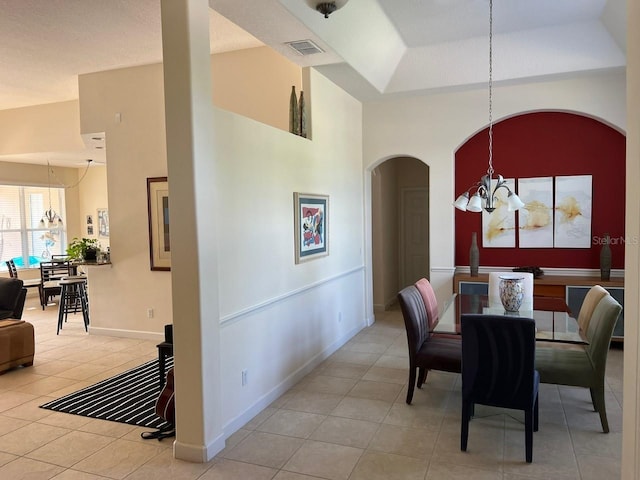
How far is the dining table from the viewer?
10.3 ft

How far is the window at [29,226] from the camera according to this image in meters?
9.15

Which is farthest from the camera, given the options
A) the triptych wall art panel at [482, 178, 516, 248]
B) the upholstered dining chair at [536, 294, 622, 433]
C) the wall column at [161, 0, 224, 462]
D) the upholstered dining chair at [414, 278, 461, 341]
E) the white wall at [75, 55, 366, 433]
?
the triptych wall art panel at [482, 178, 516, 248]

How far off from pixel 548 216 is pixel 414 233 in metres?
2.82

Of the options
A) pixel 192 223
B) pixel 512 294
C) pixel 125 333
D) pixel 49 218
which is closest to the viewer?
pixel 192 223

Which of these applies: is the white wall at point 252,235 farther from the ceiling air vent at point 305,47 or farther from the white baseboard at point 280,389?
the ceiling air vent at point 305,47

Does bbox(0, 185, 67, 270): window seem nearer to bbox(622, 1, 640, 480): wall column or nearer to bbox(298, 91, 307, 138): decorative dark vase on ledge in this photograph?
bbox(298, 91, 307, 138): decorative dark vase on ledge

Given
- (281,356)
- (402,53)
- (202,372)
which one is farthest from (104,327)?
(402,53)

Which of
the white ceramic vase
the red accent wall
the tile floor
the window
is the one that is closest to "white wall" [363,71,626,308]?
the red accent wall

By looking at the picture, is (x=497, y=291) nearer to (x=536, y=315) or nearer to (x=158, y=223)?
(x=536, y=315)

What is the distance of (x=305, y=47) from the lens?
4.10 meters

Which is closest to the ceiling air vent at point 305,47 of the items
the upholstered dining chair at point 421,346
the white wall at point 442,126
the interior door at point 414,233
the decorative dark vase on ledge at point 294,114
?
the decorative dark vase on ledge at point 294,114

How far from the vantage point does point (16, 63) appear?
509cm

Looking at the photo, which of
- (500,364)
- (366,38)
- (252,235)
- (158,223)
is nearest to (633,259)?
(500,364)

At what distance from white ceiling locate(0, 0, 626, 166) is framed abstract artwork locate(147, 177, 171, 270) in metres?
1.44
